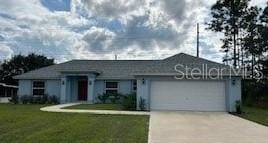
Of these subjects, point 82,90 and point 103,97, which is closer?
point 103,97

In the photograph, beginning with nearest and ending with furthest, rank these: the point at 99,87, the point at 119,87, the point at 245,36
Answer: the point at 119,87
the point at 99,87
the point at 245,36

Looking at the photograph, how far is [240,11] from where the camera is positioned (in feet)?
119

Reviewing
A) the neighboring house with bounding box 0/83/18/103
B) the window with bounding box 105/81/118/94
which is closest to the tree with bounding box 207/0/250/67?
the window with bounding box 105/81/118/94

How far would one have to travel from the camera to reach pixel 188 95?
21.4 metres

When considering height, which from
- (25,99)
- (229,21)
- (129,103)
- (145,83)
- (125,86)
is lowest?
(25,99)

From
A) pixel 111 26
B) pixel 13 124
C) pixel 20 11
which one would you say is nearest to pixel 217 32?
pixel 111 26

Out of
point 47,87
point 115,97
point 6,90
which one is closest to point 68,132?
point 115,97

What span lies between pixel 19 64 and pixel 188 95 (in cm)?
3865

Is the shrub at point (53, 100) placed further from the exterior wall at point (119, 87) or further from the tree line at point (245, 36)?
the tree line at point (245, 36)

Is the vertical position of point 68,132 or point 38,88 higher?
point 38,88

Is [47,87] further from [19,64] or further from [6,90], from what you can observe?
[19,64]

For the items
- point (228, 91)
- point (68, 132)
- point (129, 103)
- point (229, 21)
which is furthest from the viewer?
point (229, 21)

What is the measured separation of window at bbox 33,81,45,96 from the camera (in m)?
30.0

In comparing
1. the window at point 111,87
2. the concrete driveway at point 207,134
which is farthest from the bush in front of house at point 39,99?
the concrete driveway at point 207,134
